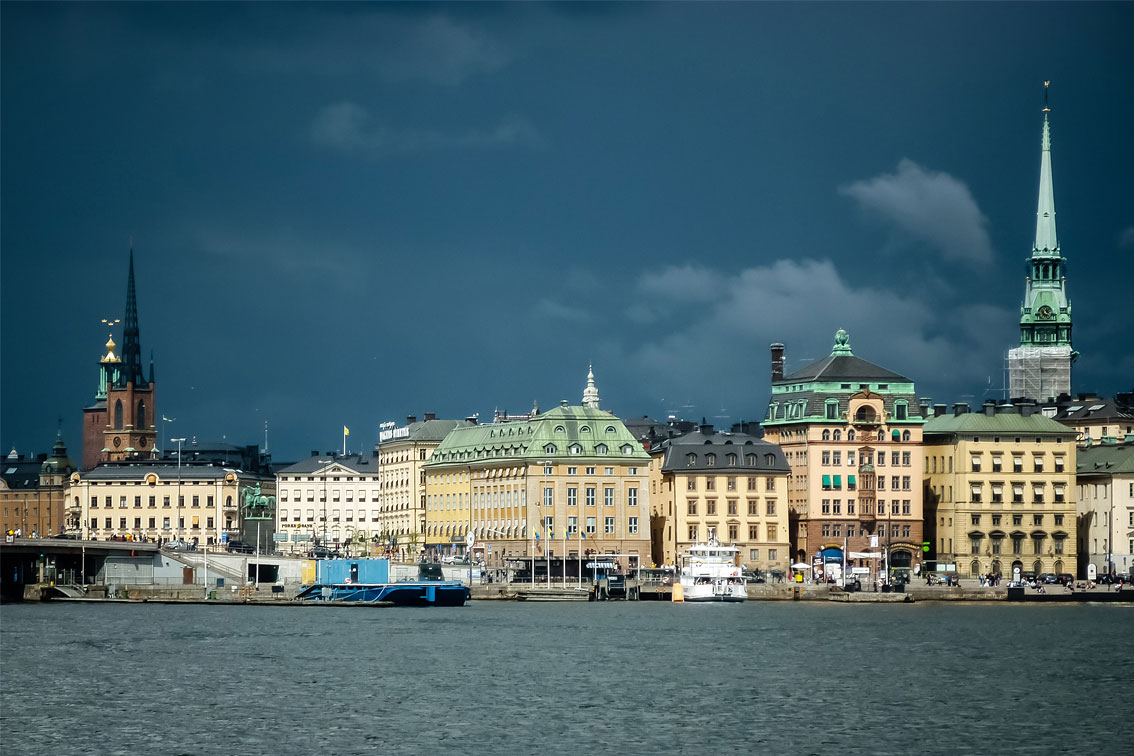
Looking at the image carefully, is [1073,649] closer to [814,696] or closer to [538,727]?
[814,696]

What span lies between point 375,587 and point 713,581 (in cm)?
2385

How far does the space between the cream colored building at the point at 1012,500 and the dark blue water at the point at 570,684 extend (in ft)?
143

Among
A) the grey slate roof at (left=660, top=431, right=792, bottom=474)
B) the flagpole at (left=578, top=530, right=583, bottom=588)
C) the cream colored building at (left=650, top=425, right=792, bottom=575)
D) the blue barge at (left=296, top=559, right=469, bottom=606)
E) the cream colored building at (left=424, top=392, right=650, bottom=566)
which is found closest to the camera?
the blue barge at (left=296, top=559, right=469, bottom=606)

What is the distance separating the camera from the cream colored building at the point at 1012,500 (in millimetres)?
180375

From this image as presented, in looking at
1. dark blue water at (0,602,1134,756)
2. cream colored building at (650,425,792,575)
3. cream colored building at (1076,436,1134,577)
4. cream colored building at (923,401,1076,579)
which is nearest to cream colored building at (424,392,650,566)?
cream colored building at (650,425,792,575)

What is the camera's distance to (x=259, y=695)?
8631 cm

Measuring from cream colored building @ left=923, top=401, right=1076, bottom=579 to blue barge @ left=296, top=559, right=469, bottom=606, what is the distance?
43.8m

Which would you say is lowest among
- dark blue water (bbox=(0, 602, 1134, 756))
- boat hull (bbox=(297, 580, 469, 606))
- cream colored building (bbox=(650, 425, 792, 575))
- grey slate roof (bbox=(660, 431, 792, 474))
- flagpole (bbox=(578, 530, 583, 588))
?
dark blue water (bbox=(0, 602, 1134, 756))

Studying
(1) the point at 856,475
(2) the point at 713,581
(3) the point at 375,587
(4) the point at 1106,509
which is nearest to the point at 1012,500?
(4) the point at 1106,509

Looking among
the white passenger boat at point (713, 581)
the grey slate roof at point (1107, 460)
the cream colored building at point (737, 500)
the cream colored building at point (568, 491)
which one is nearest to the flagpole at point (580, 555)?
the cream colored building at point (568, 491)

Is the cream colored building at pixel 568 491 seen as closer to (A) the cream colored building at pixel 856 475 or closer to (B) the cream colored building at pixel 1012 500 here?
(A) the cream colored building at pixel 856 475

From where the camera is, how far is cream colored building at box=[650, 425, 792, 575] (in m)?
180

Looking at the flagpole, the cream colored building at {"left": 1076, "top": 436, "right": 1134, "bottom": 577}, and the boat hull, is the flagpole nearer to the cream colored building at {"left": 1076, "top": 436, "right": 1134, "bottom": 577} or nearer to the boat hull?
the boat hull

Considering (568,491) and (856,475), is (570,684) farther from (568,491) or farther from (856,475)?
(568,491)
